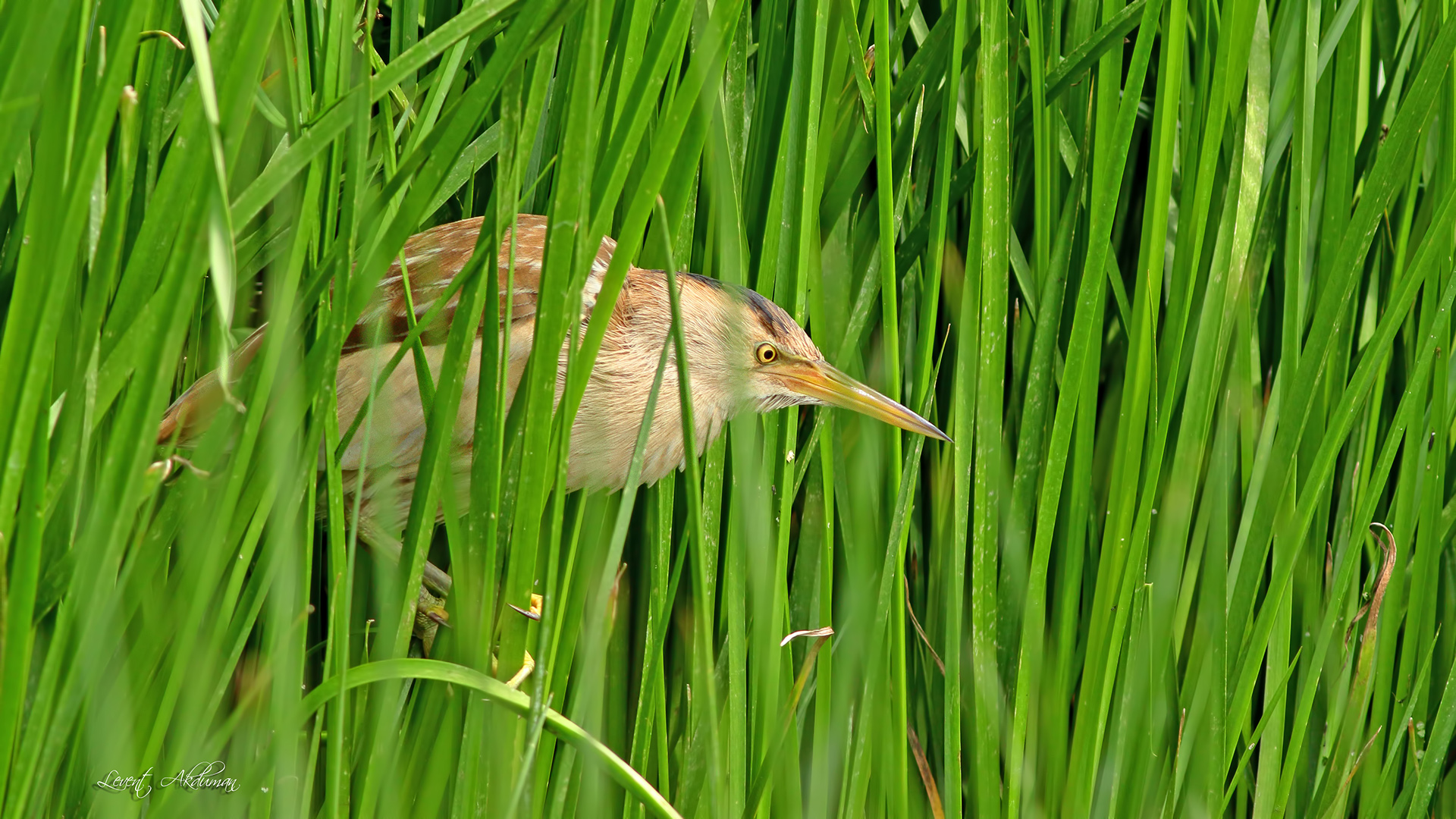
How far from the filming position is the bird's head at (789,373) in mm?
1000

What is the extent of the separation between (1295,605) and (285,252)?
3.58 ft

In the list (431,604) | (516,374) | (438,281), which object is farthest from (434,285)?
(431,604)

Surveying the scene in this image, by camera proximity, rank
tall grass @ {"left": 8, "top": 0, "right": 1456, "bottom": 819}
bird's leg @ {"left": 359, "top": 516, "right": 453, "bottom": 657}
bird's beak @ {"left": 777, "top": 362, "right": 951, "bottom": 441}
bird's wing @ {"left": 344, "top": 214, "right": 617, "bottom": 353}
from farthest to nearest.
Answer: bird's leg @ {"left": 359, "top": 516, "right": 453, "bottom": 657}
bird's wing @ {"left": 344, "top": 214, "right": 617, "bottom": 353}
bird's beak @ {"left": 777, "top": 362, "right": 951, "bottom": 441}
tall grass @ {"left": 8, "top": 0, "right": 1456, "bottom": 819}

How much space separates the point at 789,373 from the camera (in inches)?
40.8

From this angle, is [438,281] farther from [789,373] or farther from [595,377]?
[789,373]

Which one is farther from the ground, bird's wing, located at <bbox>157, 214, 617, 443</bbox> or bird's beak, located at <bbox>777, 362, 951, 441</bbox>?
bird's wing, located at <bbox>157, 214, 617, 443</bbox>

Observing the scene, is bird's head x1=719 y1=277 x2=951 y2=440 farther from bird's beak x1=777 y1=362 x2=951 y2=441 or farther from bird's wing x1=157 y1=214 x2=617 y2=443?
bird's wing x1=157 y1=214 x2=617 y2=443

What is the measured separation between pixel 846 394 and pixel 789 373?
60 mm

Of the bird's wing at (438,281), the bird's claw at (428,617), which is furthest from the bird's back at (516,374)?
the bird's claw at (428,617)

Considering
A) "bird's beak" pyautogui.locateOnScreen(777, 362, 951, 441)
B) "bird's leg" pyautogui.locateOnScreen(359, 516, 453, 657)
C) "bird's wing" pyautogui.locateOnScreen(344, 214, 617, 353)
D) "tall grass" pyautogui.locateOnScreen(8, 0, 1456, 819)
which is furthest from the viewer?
"bird's leg" pyautogui.locateOnScreen(359, 516, 453, 657)

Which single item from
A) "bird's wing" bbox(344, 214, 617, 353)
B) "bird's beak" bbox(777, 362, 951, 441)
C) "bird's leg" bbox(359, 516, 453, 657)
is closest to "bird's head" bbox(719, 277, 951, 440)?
"bird's beak" bbox(777, 362, 951, 441)

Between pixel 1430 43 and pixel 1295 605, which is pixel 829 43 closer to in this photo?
pixel 1430 43

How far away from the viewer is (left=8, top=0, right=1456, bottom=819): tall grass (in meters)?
0.64

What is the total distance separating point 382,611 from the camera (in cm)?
79
